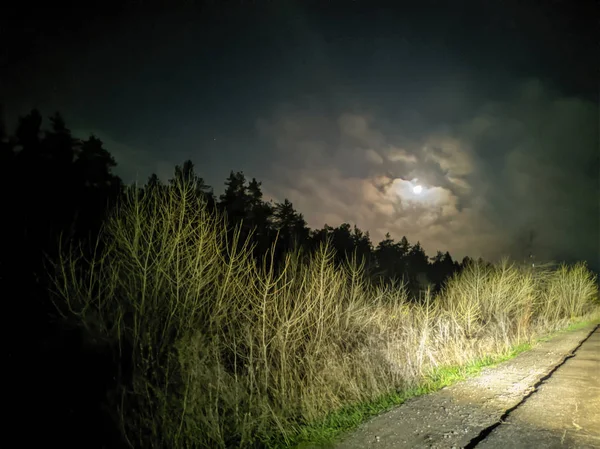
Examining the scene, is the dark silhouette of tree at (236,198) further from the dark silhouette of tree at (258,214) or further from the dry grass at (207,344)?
the dry grass at (207,344)

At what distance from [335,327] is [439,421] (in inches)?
142

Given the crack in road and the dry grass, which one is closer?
the crack in road

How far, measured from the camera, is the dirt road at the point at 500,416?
5.02m

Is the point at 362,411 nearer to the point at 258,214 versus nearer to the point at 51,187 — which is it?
the point at 51,187

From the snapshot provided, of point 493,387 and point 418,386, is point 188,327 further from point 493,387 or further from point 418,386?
point 493,387

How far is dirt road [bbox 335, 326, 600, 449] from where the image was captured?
16.5 feet

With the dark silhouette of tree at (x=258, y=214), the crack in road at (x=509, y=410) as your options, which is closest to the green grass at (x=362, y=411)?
the crack in road at (x=509, y=410)

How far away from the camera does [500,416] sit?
5.93m

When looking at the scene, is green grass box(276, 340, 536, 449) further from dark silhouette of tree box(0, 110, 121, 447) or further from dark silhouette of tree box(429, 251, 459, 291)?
dark silhouette of tree box(429, 251, 459, 291)

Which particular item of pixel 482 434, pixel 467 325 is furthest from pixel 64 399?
pixel 467 325

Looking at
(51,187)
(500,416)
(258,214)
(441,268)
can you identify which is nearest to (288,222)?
(258,214)

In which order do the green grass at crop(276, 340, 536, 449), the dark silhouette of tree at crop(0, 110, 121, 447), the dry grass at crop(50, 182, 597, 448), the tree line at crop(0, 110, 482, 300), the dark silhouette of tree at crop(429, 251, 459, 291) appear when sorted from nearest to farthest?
the dry grass at crop(50, 182, 597, 448) < the green grass at crop(276, 340, 536, 449) < the dark silhouette of tree at crop(0, 110, 121, 447) < the tree line at crop(0, 110, 482, 300) < the dark silhouette of tree at crop(429, 251, 459, 291)

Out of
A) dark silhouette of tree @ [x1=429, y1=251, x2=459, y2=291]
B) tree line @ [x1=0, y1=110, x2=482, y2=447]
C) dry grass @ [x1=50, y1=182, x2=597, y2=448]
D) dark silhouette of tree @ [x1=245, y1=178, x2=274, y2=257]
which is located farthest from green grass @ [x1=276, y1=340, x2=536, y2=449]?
dark silhouette of tree @ [x1=429, y1=251, x2=459, y2=291]

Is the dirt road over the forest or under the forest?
under
